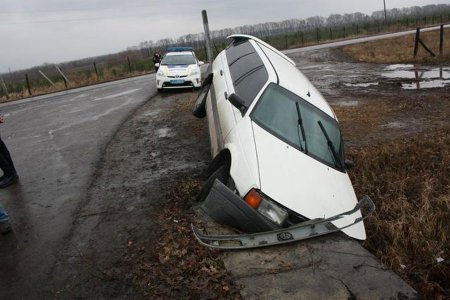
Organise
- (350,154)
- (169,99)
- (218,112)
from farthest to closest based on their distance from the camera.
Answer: (169,99), (350,154), (218,112)

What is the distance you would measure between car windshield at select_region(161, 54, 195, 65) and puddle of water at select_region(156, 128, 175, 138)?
6136 mm

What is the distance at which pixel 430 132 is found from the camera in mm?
7871

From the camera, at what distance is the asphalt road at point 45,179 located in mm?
3938

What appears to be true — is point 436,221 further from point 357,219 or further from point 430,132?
point 430,132

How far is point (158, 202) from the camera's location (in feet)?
17.0

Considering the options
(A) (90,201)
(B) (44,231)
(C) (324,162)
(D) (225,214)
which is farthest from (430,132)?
(B) (44,231)

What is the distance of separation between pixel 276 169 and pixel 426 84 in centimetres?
1104

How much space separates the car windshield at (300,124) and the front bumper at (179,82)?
29.3ft

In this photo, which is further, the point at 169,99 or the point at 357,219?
the point at 169,99

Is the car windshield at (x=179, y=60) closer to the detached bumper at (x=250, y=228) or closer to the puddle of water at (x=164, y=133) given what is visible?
the puddle of water at (x=164, y=133)

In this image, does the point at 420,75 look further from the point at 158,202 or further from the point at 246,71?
the point at 158,202

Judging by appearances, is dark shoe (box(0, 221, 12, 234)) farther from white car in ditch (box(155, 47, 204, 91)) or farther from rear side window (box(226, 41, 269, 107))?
white car in ditch (box(155, 47, 204, 91))

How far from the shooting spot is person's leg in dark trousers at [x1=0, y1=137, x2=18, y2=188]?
19.9 feet

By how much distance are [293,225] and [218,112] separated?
8.47ft
